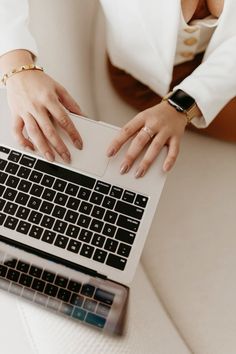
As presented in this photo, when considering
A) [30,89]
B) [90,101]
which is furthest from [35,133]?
[90,101]

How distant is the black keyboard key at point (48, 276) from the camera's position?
24.9 inches

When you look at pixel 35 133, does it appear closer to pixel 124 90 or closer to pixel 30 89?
pixel 30 89

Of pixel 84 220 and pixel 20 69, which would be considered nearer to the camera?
pixel 84 220

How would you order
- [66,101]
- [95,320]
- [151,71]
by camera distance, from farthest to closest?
[151,71]
[66,101]
[95,320]

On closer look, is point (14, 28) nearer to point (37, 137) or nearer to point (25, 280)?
point (37, 137)

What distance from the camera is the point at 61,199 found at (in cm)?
65

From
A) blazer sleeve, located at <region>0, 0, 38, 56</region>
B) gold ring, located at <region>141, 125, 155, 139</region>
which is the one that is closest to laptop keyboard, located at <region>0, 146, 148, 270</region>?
gold ring, located at <region>141, 125, 155, 139</region>

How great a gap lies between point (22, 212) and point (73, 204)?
3.2 inches

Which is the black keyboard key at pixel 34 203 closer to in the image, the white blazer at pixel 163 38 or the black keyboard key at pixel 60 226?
the black keyboard key at pixel 60 226

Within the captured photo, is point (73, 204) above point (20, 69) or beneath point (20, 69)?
beneath

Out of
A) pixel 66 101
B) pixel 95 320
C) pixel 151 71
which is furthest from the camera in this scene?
pixel 151 71

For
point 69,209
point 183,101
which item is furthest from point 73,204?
point 183,101

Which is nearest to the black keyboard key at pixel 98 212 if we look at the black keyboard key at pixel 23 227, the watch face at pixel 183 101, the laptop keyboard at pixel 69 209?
the laptop keyboard at pixel 69 209

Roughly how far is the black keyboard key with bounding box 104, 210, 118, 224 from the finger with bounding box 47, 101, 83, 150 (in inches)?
4.6
